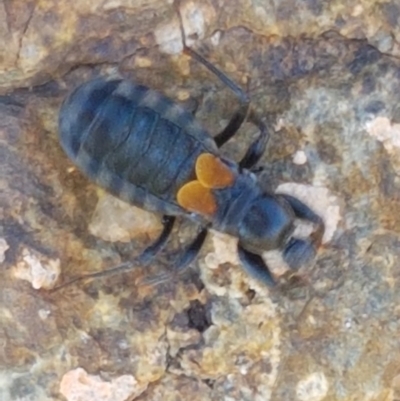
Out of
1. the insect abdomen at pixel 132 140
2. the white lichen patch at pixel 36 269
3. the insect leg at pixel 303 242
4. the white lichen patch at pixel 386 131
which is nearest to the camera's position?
the insect abdomen at pixel 132 140

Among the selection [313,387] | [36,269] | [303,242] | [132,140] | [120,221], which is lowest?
[36,269]

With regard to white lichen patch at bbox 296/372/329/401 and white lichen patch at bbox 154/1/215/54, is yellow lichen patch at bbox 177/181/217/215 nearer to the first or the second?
white lichen patch at bbox 154/1/215/54

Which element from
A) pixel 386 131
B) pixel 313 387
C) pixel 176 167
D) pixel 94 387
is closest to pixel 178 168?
pixel 176 167

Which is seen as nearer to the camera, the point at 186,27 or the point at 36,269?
the point at 36,269

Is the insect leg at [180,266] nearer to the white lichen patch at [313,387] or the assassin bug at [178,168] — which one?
the assassin bug at [178,168]

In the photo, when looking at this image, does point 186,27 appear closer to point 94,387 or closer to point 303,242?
point 303,242

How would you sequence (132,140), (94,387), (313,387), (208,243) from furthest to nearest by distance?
(208,243), (313,387), (94,387), (132,140)

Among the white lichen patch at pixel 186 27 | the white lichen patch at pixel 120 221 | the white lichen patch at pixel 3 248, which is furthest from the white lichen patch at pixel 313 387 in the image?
the white lichen patch at pixel 186 27
